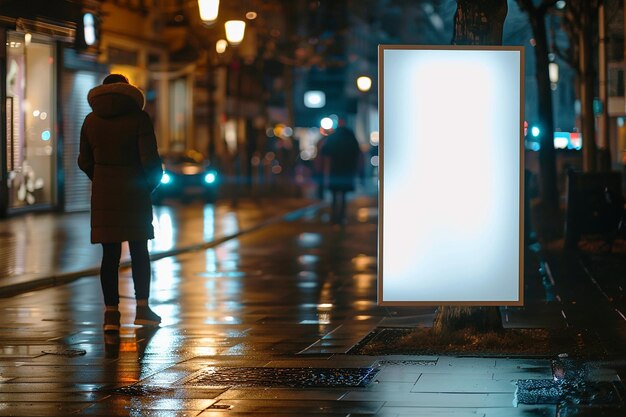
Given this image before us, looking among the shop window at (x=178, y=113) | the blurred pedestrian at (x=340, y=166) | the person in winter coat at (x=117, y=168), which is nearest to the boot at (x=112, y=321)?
the person in winter coat at (x=117, y=168)

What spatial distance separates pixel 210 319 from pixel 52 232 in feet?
38.6

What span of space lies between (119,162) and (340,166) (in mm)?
16374

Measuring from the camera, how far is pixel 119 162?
35.6ft

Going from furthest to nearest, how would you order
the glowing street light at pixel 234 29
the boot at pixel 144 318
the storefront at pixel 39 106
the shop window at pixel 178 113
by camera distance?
the shop window at pixel 178 113 → the glowing street light at pixel 234 29 → the storefront at pixel 39 106 → the boot at pixel 144 318

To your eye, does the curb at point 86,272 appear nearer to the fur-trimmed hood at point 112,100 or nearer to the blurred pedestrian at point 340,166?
the blurred pedestrian at point 340,166

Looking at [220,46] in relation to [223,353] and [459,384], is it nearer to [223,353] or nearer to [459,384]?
[223,353]

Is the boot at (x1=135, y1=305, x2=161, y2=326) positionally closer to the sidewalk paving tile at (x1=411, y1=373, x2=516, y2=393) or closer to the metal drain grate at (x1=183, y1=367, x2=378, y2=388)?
the metal drain grate at (x1=183, y1=367, x2=378, y2=388)

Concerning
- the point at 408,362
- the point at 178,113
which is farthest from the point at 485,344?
the point at 178,113

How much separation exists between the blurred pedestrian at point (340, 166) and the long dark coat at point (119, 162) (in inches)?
623

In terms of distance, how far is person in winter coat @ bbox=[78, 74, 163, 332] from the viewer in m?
10.8

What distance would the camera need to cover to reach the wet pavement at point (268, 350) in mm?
7602

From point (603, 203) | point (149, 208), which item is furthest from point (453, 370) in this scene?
point (603, 203)

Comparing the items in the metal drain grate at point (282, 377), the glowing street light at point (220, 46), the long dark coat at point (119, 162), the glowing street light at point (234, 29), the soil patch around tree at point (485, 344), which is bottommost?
the metal drain grate at point (282, 377)

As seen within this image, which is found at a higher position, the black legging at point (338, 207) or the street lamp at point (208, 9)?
the street lamp at point (208, 9)
